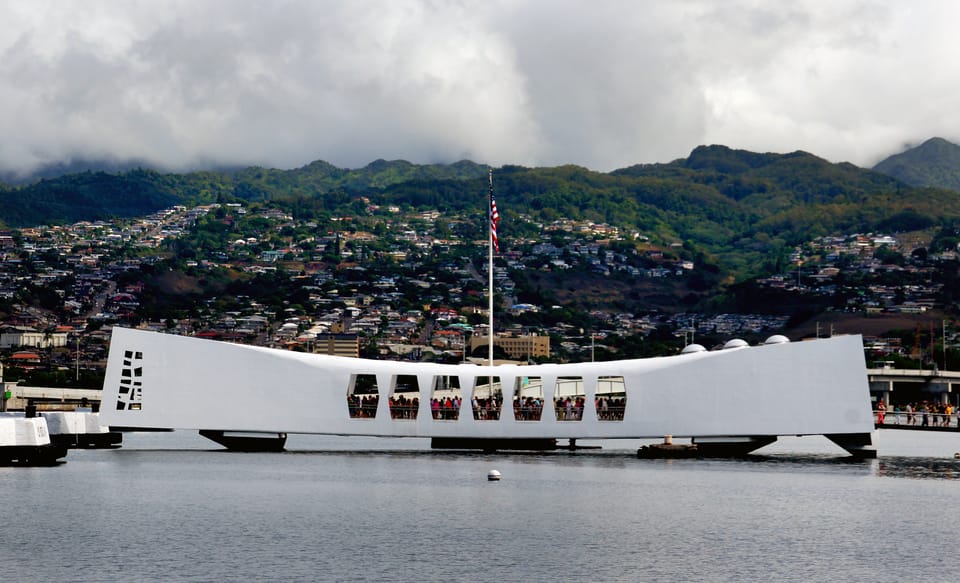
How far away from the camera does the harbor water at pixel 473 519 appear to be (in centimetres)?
3231

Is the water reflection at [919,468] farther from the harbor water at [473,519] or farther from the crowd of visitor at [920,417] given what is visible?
the crowd of visitor at [920,417]

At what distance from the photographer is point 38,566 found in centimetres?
3142

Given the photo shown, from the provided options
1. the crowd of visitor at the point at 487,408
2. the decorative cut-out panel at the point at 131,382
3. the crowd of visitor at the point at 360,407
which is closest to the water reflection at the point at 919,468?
the crowd of visitor at the point at 487,408

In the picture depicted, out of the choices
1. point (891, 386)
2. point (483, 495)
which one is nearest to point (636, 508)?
point (483, 495)

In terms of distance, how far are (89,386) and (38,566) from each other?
5067 inches

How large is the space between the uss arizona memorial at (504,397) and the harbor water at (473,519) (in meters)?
1.54

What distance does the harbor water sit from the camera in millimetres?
32312

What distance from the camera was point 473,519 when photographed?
40125mm

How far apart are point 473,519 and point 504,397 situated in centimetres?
1799

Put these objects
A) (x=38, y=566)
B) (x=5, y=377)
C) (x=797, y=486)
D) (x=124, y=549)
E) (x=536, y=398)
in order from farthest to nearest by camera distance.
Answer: (x=5, y=377) < (x=536, y=398) < (x=797, y=486) < (x=124, y=549) < (x=38, y=566)

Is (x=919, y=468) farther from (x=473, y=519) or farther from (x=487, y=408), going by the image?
(x=473, y=519)

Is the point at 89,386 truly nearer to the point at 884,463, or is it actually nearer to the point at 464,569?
the point at 884,463

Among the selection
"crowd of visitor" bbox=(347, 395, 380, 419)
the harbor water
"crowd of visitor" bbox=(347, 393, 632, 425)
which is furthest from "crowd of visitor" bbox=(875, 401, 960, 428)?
"crowd of visitor" bbox=(347, 395, 380, 419)

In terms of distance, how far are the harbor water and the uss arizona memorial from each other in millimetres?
1545
